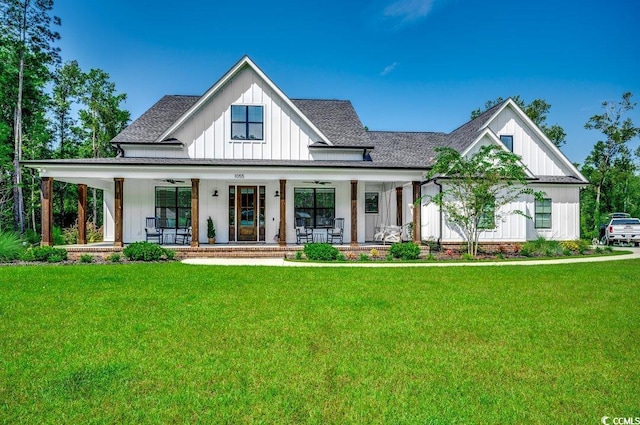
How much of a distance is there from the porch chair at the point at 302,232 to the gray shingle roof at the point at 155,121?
7.41 meters

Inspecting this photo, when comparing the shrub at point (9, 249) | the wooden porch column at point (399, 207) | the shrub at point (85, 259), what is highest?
the wooden porch column at point (399, 207)

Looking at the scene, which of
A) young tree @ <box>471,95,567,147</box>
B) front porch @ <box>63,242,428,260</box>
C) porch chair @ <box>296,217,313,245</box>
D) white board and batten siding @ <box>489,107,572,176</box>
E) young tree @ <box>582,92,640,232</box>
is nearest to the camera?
front porch @ <box>63,242,428,260</box>

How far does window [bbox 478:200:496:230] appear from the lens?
15990 millimetres

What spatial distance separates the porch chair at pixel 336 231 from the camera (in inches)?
674

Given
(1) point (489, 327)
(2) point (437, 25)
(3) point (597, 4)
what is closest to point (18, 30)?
(2) point (437, 25)

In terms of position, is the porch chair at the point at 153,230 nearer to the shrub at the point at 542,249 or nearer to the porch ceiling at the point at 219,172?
the porch ceiling at the point at 219,172

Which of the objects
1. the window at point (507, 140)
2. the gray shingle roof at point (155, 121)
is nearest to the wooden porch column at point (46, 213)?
the gray shingle roof at point (155, 121)

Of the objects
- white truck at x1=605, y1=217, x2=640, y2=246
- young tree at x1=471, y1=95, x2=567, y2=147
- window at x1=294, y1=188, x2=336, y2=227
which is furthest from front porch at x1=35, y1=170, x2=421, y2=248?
young tree at x1=471, y1=95, x2=567, y2=147

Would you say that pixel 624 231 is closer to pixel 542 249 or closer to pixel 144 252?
pixel 542 249

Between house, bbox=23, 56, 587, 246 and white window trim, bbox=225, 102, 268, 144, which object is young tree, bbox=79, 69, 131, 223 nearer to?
house, bbox=23, 56, 587, 246

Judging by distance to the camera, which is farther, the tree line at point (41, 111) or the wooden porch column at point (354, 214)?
the tree line at point (41, 111)

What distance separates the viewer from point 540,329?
5562 millimetres

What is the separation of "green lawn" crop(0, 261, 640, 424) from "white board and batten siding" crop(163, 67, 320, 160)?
9.10 meters

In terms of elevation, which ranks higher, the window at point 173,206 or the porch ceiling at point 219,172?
the porch ceiling at point 219,172
